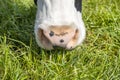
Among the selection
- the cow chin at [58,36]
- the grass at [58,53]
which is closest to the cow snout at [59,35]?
the cow chin at [58,36]

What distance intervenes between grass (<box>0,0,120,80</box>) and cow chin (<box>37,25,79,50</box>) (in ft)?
0.97

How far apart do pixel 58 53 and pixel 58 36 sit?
0.49 metres

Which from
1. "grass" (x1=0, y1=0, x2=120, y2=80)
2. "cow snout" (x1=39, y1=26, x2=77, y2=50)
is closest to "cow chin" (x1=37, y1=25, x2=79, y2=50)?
"cow snout" (x1=39, y1=26, x2=77, y2=50)

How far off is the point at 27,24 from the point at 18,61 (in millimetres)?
557

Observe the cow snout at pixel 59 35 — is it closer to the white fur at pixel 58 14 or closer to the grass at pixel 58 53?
the white fur at pixel 58 14

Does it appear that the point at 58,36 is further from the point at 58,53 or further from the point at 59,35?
the point at 58,53

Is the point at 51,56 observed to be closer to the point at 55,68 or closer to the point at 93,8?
the point at 55,68

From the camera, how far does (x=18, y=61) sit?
2.60m

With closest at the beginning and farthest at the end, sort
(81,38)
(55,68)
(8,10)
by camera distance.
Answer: (81,38) < (55,68) < (8,10)

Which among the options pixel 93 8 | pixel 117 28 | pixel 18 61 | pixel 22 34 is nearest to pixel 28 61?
pixel 18 61

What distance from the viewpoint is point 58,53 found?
8.59 feet

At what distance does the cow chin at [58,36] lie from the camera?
2121mm

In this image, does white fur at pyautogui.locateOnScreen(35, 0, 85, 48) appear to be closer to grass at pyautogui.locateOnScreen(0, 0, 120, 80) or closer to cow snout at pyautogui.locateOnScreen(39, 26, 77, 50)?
cow snout at pyautogui.locateOnScreen(39, 26, 77, 50)

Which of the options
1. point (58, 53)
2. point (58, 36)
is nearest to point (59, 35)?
point (58, 36)
